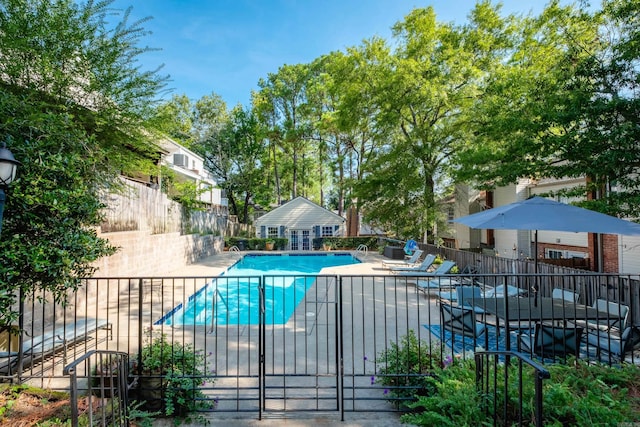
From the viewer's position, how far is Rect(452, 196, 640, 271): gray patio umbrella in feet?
14.4

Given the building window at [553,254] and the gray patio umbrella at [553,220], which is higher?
the gray patio umbrella at [553,220]

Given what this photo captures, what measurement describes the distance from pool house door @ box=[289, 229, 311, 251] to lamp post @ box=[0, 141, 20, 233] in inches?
813

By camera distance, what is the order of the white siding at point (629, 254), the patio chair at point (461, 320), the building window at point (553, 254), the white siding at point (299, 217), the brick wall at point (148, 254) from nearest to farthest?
the patio chair at point (461, 320), the brick wall at point (148, 254), the white siding at point (629, 254), the building window at point (553, 254), the white siding at point (299, 217)

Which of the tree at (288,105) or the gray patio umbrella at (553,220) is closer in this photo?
the gray patio umbrella at (553,220)

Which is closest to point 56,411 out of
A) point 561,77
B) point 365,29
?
point 561,77

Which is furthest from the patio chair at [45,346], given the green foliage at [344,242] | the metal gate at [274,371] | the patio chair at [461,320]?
the green foliage at [344,242]

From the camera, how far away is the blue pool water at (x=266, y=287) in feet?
25.8

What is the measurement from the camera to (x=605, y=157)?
6328 millimetres

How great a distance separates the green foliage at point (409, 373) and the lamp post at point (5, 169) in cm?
397

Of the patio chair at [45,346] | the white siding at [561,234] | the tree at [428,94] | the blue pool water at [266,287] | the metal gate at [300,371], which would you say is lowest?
the blue pool water at [266,287]

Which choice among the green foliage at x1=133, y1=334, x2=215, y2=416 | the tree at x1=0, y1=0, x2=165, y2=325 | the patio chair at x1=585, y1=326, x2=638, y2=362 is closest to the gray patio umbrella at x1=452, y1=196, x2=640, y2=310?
the patio chair at x1=585, y1=326, x2=638, y2=362

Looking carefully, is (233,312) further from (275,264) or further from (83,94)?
(275,264)

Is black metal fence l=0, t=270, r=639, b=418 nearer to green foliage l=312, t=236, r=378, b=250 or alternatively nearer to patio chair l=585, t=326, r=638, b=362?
patio chair l=585, t=326, r=638, b=362

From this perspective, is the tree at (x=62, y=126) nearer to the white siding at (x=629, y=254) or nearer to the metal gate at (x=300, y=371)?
the metal gate at (x=300, y=371)
